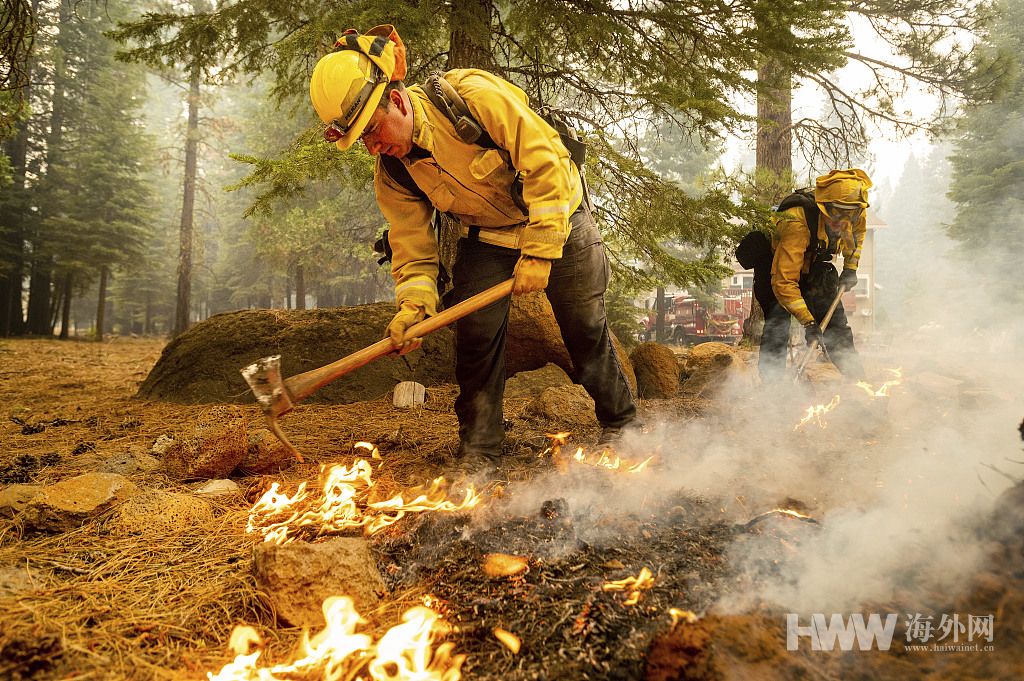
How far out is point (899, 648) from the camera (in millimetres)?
1455

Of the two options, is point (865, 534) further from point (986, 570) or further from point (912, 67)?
point (912, 67)

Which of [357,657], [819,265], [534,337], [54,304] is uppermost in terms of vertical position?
[54,304]

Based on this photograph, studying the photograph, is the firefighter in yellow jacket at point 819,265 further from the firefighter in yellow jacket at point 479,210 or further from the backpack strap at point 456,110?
the backpack strap at point 456,110

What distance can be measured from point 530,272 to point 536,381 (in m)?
2.62

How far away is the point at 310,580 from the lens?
1830 millimetres

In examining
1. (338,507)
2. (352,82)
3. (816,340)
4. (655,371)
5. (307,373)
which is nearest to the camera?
(352,82)

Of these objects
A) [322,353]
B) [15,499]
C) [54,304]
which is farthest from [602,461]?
[54,304]

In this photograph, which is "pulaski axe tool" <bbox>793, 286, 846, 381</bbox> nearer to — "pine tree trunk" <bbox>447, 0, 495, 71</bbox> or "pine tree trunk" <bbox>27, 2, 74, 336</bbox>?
"pine tree trunk" <bbox>447, 0, 495, 71</bbox>

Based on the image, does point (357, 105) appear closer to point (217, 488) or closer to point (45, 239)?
point (217, 488)

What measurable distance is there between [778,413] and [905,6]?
8036mm

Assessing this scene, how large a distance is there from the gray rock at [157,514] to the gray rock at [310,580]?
2.70 feet

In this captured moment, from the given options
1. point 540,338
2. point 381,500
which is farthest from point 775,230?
point 381,500

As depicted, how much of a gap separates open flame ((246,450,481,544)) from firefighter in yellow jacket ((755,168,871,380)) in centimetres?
426

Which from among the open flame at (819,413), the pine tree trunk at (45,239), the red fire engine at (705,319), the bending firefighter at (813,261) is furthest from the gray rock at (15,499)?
the red fire engine at (705,319)
